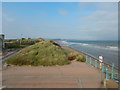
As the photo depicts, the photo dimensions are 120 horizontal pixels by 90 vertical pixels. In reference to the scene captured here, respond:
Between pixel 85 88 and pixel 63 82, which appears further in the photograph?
pixel 63 82

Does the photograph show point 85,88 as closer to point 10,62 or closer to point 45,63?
point 45,63

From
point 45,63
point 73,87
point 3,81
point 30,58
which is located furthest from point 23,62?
point 73,87

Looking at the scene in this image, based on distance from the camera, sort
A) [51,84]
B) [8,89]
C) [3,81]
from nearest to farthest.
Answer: [8,89]
[51,84]
[3,81]

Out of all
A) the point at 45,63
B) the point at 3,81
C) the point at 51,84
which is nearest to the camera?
the point at 51,84

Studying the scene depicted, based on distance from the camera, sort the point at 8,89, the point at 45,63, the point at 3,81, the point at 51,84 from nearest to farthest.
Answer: the point at 8,89 → the point at 51,84 → the point at 3,81 → the point at 45,63

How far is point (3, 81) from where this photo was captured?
7.26 metres

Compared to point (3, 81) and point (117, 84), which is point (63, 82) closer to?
point (117, 84)

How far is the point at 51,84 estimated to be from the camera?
682 cm

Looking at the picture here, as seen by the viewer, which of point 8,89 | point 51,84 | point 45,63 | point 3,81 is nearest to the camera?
point 8,89

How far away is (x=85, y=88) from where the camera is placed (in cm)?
633

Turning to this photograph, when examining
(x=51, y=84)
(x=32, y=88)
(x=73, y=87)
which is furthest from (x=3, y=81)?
(x=73, y=87)

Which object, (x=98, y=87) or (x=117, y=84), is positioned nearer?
(x=98, y=87)

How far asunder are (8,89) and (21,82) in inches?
37.9

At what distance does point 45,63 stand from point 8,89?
5.84m
